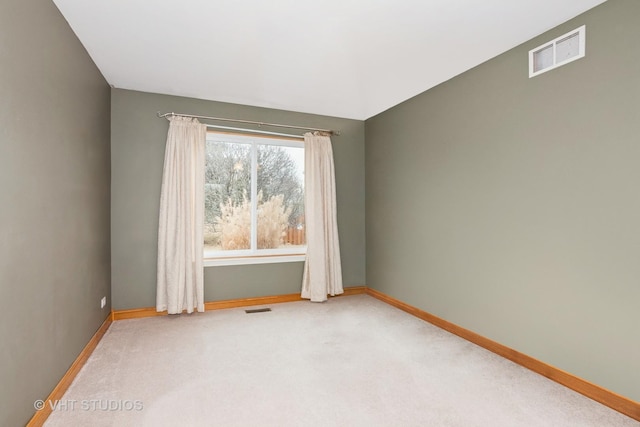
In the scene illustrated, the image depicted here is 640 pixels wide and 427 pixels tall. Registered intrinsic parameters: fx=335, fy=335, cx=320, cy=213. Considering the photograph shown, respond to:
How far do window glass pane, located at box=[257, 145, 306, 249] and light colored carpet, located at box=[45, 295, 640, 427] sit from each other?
139cm

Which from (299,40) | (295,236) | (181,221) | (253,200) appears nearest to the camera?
(299,40)

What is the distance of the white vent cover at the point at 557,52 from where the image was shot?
2332 mm

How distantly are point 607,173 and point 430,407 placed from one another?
1893mm

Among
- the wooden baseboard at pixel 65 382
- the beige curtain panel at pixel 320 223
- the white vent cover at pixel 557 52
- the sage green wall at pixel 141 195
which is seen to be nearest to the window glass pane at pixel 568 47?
the white vent cover at pixel 557 52

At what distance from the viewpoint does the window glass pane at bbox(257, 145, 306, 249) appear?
4535 millimetres

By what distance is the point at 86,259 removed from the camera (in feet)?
9.37

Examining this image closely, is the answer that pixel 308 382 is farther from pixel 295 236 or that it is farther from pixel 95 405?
pixel 295 236

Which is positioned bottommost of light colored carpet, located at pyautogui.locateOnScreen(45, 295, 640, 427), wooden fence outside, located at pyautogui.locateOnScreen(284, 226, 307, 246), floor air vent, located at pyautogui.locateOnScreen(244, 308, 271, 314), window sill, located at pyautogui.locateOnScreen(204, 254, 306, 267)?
light colored carpet, located at pyautogui.locateOnScreen(45, 295, 640, 427)

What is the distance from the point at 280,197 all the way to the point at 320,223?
2.19 feet

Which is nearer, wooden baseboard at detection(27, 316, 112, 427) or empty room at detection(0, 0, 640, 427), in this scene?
wooden baseboard at detection(27, 316, 112, 427)

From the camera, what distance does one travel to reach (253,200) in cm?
445

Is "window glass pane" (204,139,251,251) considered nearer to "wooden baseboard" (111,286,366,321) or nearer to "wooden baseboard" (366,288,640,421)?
"wooden baseboard" (111,286,366,321)

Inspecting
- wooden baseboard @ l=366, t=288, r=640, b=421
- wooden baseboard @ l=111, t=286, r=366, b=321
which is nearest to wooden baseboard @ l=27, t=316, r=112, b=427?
wooden baseboard @ l=111, t=286, r=366, b=321

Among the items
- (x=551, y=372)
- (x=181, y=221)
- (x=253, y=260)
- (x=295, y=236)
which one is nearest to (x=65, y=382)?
(x=181, y=221)
